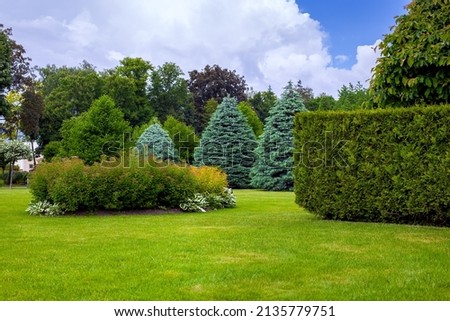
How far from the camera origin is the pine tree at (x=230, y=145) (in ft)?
128

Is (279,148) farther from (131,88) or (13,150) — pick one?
(131,88)

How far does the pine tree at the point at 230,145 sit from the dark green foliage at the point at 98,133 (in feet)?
21.0

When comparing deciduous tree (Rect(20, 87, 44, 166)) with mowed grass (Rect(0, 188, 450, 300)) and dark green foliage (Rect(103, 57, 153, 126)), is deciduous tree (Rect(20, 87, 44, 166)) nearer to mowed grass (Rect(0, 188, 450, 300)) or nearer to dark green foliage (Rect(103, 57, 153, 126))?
dark green foliage (Rect(103, 57, 153, 126))

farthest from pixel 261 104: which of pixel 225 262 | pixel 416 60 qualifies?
pixel 225 262

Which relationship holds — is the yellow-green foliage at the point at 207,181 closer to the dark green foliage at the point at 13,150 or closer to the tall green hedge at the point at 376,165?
the tall green hedge at the point at 376,165

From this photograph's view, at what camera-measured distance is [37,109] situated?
156 ft

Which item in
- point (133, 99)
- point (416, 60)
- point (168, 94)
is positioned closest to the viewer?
point (416, 60)

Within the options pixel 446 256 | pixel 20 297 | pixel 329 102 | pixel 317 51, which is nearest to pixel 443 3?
pixel 317 51

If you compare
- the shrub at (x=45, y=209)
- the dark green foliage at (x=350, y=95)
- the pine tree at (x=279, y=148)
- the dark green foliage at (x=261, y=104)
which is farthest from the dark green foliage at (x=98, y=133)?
the dark green foliage at (x=261, y=104)

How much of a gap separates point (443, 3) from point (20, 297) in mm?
10744

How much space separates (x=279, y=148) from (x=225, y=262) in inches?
1103

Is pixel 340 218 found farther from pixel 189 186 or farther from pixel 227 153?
pixel 227 153

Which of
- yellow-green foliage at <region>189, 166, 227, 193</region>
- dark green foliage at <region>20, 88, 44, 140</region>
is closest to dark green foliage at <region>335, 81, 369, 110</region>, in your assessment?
dark green foliage at <region>20, 88, 44, 140</region>

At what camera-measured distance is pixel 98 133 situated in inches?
1544
